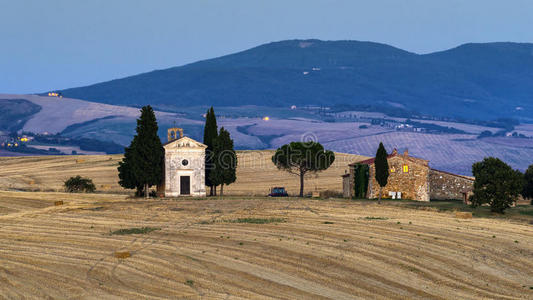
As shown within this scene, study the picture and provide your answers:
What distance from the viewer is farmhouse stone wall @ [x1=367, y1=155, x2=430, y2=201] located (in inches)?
3610

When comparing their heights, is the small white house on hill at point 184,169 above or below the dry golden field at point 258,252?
above

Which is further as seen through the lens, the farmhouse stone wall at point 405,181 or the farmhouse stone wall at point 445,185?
the farmhouse stone wall at point 445,185

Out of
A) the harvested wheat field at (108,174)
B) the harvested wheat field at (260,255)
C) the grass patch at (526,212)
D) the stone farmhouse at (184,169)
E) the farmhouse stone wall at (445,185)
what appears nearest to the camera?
the harvested wheat field at (260,255)

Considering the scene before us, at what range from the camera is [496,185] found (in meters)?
68.4

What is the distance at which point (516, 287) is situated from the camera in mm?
38844

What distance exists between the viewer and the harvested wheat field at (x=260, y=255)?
119 feet

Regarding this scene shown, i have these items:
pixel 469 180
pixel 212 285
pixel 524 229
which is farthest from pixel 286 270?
pixel 469 180

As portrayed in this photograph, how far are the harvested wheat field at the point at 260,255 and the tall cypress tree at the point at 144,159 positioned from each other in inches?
694

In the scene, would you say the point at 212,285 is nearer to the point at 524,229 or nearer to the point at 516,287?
the point at 516,287

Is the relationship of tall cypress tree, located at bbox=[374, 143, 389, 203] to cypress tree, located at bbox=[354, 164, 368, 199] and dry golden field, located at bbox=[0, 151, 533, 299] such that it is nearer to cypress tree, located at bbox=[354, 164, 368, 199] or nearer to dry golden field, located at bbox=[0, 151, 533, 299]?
cypress tree, located at bbox=[354, 164, 368, 199]

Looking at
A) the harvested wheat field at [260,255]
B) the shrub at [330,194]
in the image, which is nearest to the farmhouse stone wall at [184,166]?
the shrub at [330,194]

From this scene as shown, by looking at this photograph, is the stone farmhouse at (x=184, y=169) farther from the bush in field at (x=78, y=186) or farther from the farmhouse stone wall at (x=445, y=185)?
the farmhouse stone wall at (x=445, y=185)

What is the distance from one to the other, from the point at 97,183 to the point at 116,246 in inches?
2656

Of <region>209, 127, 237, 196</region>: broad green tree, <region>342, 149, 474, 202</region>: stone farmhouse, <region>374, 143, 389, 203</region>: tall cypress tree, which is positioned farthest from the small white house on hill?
<region>374, 143, 389, 203</region>: tall cypress tree
